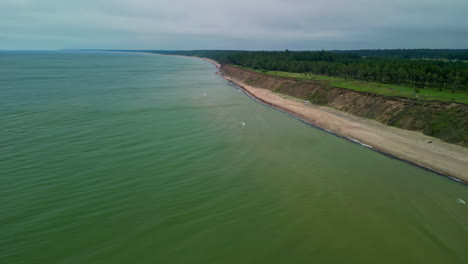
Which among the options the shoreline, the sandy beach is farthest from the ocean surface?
the sandy beach

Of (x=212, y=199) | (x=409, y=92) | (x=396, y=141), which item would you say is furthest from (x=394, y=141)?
(x=212, y=199)

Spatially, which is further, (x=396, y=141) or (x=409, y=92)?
(x=409, y=92)

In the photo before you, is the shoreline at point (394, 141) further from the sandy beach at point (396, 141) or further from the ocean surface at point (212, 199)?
the ocean surface at point (212, 199)

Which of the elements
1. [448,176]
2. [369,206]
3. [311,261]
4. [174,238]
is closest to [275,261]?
[311,261]

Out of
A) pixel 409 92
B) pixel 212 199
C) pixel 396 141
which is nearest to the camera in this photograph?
pixel 212 199

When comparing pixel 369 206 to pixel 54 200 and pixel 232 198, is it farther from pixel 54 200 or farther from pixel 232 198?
pixel 54 200

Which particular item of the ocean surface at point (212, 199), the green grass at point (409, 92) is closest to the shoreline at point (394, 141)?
the ocean surface at point (212, 199)

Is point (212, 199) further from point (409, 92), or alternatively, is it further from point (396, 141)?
point (409, 92)
